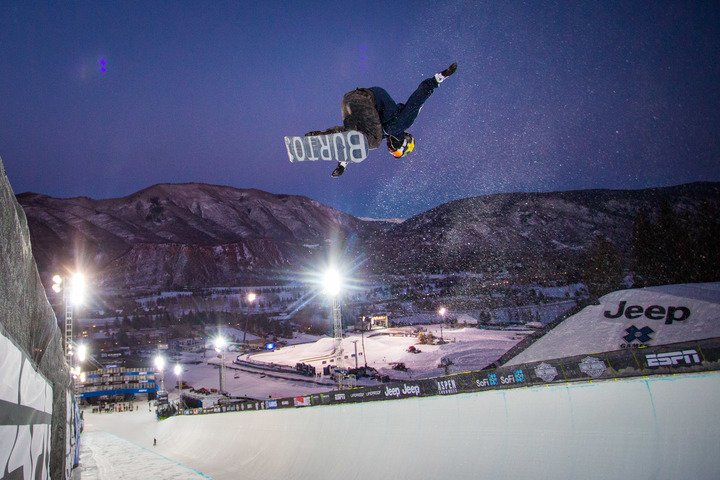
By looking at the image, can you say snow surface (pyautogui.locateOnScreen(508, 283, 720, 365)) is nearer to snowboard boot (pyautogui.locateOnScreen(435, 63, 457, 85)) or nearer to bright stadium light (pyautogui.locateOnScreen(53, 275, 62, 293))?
snowboard boot (pyautogui.locateOnScreen(435, 63, 457, 85))

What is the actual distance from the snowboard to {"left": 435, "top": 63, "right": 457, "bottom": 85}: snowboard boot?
1899 mm

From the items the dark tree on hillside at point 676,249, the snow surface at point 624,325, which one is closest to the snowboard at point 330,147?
the snow surface at point 624,325

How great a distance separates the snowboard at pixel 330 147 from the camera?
24.3 ft

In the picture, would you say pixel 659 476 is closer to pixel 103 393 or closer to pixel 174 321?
pixel 103 393

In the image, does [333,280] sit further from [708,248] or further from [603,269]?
[603,269]

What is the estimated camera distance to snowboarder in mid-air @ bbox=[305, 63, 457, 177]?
23.2 feet

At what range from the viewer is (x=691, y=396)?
18.7ft

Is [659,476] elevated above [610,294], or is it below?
below

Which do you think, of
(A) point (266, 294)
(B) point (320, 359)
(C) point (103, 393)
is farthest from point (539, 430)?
(A) point (266, 294)

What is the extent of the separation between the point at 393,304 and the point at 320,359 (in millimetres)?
71216

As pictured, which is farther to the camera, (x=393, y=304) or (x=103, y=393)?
(x=393, y=304)

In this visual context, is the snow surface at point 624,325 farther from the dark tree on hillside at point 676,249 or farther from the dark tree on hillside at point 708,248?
the dark tree on hillside at point 676,249

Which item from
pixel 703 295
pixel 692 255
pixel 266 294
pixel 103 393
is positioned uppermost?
pixel 266 294

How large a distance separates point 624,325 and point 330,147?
3218 cm
